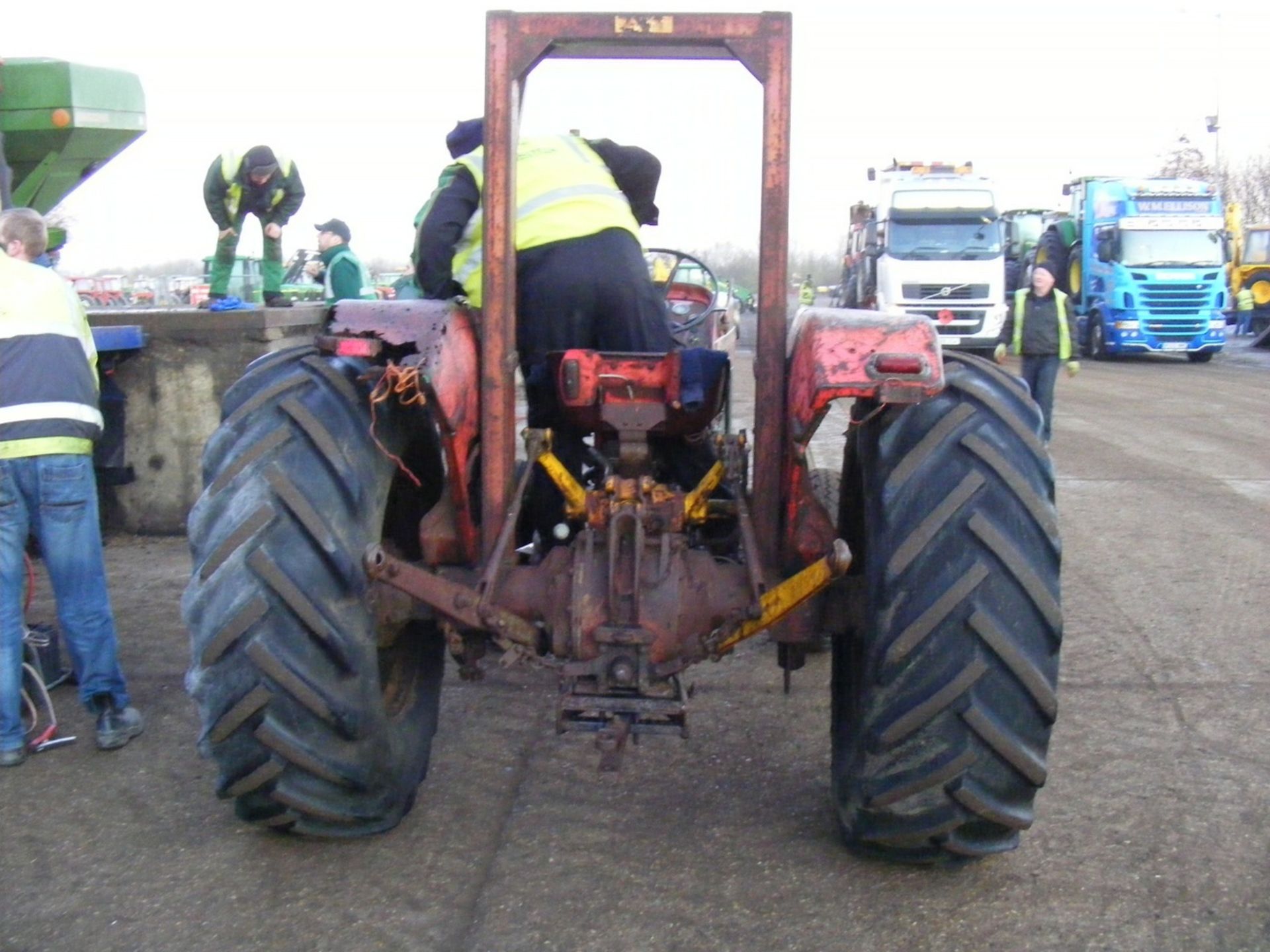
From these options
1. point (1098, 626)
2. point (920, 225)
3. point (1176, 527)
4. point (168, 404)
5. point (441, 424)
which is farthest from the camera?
point (920, 225)

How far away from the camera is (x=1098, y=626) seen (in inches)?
252

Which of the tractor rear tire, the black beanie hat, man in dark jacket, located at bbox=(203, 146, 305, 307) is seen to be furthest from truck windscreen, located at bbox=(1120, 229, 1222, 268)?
the tractor rear tire

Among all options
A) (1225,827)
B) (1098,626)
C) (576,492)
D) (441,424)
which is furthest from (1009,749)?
(1098,626)

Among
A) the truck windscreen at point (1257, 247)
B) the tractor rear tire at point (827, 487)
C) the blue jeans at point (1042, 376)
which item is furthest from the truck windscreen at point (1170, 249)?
the tractor rear tire at point (827, 487)

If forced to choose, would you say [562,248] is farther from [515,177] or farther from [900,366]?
[900,366]

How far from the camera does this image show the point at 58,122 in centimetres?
859

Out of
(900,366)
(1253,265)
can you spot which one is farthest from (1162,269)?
(900,366)

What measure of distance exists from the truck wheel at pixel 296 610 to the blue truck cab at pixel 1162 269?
22653 millimetres

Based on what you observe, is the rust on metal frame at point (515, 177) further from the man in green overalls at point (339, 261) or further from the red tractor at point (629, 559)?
the man in green overalls at point (339, 261)

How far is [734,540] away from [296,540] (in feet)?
4.84

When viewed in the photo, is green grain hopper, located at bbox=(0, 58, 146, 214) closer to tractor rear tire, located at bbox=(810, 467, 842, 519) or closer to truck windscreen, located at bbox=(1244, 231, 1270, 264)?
tractor rear tire, located at bbox=(810, 467, 842, 519)

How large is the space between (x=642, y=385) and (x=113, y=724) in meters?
2.34

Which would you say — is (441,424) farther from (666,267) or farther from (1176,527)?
(1176,527)

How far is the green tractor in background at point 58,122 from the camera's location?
28.0 ft
